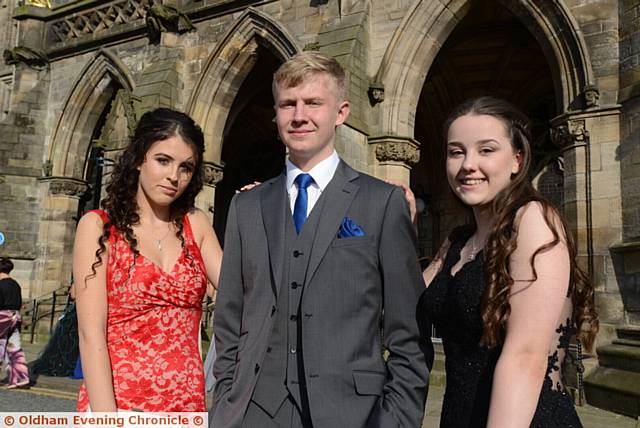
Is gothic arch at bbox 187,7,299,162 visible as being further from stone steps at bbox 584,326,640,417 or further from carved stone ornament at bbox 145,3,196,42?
stone steps at bbox 584,326,640,417

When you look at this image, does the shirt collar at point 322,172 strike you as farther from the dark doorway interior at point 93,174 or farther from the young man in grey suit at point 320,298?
the dark doorway interior at point 93,174

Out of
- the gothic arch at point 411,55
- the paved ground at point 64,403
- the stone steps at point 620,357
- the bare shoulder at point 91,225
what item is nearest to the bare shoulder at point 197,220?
the bare shoulder at point 91,225

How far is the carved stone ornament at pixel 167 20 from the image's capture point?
1139 cm

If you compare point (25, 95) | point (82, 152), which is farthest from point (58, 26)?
point (82, 152)

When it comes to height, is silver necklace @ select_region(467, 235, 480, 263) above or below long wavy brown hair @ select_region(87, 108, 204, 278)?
below

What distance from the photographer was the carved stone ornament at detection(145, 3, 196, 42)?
37.4 feet

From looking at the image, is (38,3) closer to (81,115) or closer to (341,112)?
(81,115)

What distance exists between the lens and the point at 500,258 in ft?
5.42

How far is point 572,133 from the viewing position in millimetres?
7418

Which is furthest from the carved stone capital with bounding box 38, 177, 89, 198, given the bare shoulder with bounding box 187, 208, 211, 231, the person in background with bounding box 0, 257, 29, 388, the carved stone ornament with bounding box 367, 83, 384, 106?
the bare shoulder with bounding box 187, 208, 211, 231

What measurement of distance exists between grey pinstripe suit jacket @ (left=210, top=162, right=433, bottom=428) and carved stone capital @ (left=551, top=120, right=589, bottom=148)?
634 centimetres

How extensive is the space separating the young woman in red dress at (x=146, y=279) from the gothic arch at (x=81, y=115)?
1222 cm

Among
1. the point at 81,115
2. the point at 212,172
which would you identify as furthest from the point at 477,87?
the point at 81,115

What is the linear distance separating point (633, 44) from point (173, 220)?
686cm
